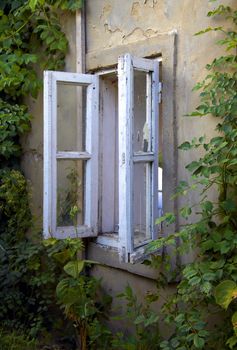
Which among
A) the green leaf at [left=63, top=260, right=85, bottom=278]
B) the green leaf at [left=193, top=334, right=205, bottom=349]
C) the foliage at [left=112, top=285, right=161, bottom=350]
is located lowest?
the foliage at [left=112, top=285, right=161, bottom=350]

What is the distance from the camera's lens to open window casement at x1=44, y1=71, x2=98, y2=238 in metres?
4.35

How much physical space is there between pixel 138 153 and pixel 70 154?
28.9 inches

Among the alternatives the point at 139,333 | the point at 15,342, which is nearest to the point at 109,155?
the point at 139,333

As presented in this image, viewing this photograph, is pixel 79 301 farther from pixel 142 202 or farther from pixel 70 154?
Answer: pixel 70 154

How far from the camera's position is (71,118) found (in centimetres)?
483

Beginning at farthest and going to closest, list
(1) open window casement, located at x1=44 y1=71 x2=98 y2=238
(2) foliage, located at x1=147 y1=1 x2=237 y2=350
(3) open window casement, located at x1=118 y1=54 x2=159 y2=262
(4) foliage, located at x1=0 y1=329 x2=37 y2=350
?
1. (1) open window casement, located at x1=44 y1=71 x2=98 y2=238
2. (4) foliage, located at x1=0 y1=329 x2=37 y2=350
3. (3) open window casement, located at x1=118 y1=54 x2=159 y2=262
4. (2) foliage, located at x1=147 y1=1 x2=237 y2=350

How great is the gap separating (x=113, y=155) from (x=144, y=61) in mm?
1051

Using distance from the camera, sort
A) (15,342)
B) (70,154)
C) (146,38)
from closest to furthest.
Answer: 1. (146,38)
2. (15,342)
3. (70,154)

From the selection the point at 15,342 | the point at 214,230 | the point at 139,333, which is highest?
the point at 214,230

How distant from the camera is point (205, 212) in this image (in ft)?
11.2

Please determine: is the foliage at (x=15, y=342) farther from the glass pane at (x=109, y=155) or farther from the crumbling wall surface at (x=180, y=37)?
the glass pane at (x=109, y=155)

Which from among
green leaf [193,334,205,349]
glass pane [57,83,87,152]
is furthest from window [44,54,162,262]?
green leaf [193,334,205,349]

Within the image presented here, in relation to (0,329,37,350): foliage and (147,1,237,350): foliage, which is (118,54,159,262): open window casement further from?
(0,329,37,350): foliage

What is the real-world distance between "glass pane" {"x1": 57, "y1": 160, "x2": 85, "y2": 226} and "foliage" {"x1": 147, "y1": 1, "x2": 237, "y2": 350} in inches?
51.4
